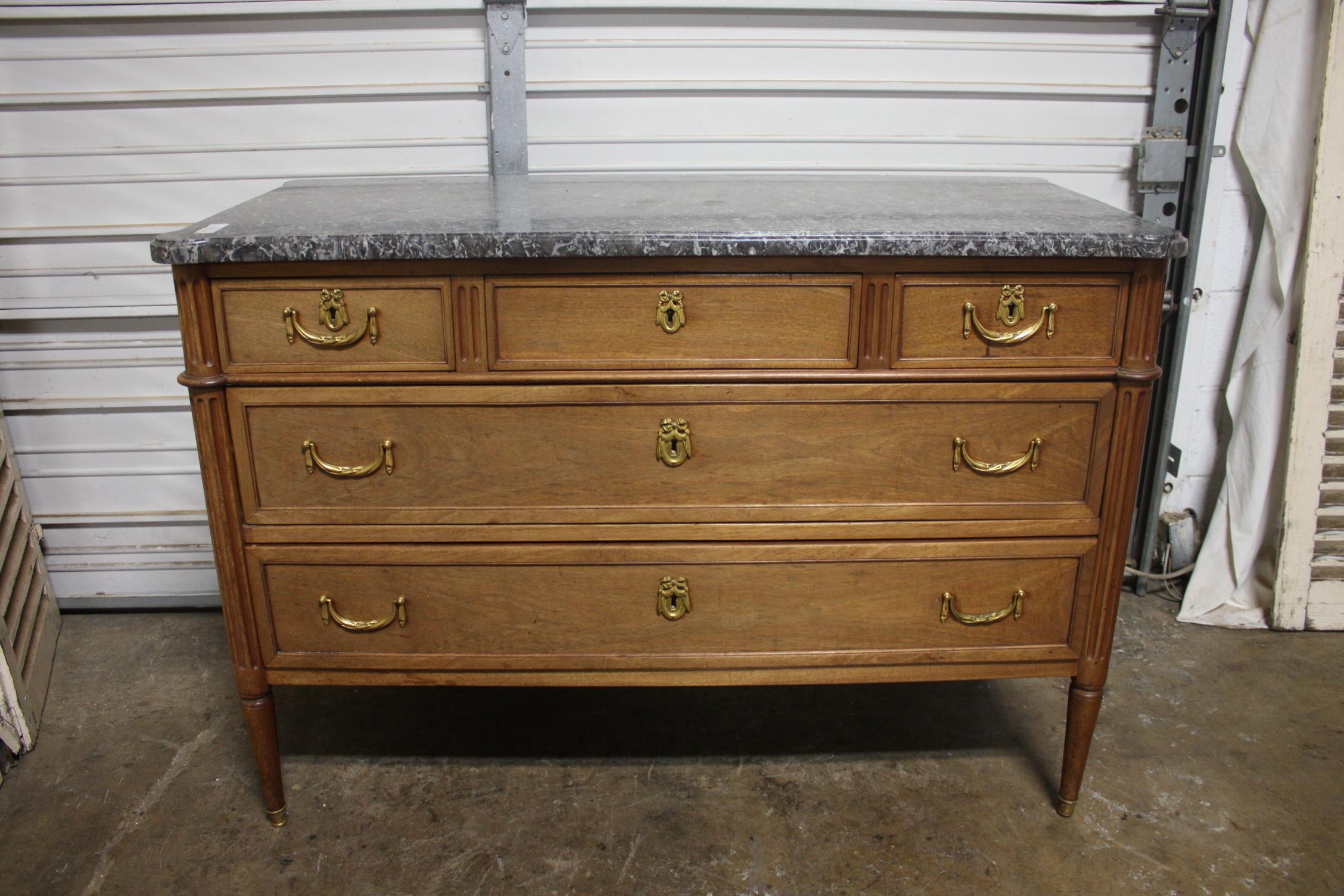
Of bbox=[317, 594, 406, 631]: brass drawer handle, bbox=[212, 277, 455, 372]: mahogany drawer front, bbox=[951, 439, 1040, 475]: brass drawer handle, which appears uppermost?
bbox=[212, 277, 455, 372]: mahogany drawer front

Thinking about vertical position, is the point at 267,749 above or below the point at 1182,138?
below

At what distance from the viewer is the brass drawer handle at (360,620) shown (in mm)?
1915

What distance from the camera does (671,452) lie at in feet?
5.96

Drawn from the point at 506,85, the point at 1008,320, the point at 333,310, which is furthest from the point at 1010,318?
the point at 506,85

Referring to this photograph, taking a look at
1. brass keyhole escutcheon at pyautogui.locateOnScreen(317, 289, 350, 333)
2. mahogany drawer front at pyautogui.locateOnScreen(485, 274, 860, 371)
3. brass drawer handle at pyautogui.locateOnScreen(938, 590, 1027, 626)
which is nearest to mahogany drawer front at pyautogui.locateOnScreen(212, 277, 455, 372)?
brass keyhole escutcheon at pyautogui.locateOnScreen(317, 289, 350, 333)

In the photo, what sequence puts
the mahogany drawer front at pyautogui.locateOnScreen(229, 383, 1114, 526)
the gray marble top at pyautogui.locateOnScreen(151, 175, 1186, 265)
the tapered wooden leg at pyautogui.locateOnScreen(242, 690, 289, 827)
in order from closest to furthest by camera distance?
the gray marble top at pyautogui.locateOnScreen(151, 175, 1186, 265), the mahogany drawer front at pyautogui.locateOnScreen(229, 383, 1114, 526), the tapered wooden leg at pyautogui.locateOnScreen(242, 690, 289, 827)

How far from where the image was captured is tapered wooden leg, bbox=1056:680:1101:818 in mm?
2027

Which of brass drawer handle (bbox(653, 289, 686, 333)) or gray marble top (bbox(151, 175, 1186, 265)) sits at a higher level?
gray marble top (bbox(151, 175, 1186, 265))

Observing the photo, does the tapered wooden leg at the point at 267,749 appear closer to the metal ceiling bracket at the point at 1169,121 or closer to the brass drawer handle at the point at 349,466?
the brass drawer handle at the point at 349,466

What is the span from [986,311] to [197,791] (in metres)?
1.87

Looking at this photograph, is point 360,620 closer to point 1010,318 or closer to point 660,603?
point 660,603

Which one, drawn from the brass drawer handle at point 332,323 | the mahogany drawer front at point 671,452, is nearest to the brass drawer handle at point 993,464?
the mahogany drawer front at point 671,452

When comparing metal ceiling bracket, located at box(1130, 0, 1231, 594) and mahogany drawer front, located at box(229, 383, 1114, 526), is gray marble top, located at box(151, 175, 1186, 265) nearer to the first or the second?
mahogany drawer front, located at box(229, 383, 1114, 526)

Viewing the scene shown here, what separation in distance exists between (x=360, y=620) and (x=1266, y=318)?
7.76ft
